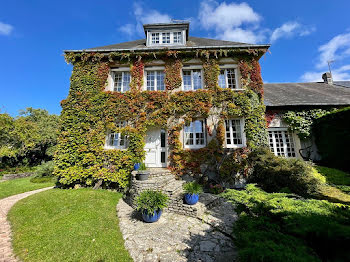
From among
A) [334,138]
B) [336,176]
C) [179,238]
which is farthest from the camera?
[334,138]

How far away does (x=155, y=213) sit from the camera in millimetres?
4961

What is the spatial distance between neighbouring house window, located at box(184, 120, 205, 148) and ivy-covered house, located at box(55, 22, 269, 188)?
62mm

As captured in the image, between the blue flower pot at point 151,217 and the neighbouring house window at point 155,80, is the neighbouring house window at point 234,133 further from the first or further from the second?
the blue flower pot at point 151,217

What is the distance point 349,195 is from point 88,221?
9723mm

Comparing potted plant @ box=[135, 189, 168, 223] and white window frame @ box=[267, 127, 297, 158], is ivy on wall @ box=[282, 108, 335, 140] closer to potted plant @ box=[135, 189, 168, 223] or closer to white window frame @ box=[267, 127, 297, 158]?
white window frame @ box=[267, 127, 297, 158]

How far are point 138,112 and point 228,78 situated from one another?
259 inches

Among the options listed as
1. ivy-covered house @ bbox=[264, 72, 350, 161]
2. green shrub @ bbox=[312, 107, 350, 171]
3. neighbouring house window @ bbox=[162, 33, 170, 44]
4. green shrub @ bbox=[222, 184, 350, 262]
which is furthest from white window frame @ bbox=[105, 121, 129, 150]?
green shrub @ bbox=[312, 107, 350, 171]

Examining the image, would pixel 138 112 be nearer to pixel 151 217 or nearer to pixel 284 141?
pixel 151 217

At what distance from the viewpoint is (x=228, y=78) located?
10016 millimetres

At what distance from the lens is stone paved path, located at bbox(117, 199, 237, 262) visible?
348 centimetres

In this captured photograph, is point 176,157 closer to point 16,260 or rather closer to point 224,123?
point 224,123

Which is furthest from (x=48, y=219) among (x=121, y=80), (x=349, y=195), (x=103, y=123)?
(x=349, y=195)

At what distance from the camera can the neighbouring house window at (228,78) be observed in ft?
32.4

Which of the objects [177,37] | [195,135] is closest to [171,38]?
[177,37]
